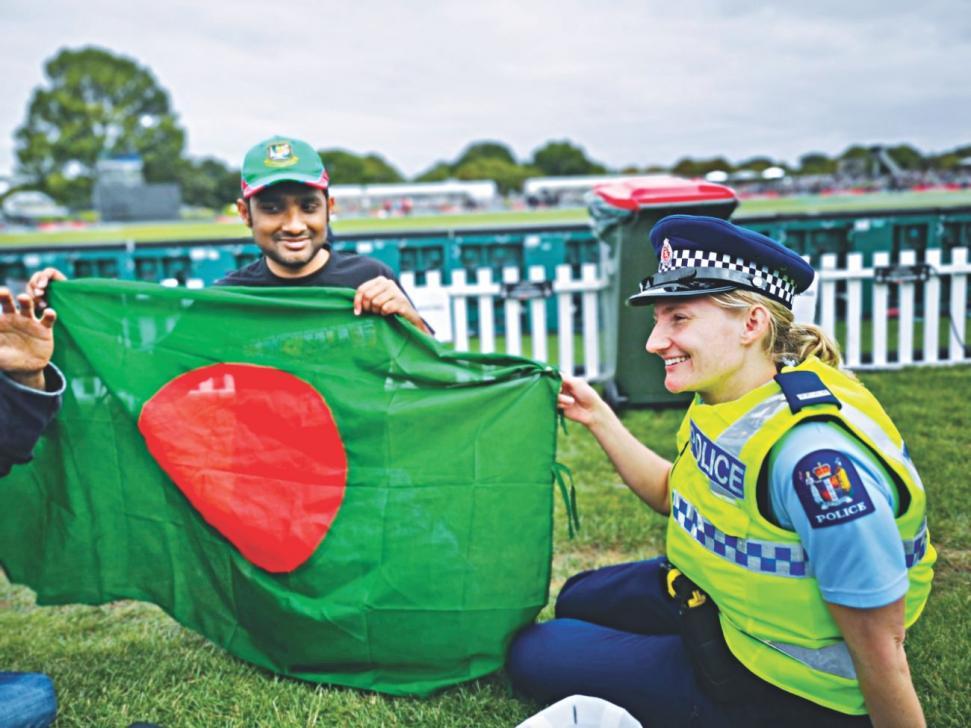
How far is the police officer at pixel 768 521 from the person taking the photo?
177cm

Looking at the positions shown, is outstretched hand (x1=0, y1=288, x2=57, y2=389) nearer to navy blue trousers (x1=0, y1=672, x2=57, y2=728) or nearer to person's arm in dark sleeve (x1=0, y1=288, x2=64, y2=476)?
person's arm in dark sleeve (x1=0, y1=288, x2=64, y2=476)

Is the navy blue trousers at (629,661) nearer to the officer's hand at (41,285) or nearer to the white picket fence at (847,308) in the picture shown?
the officer's hand at (41,285)

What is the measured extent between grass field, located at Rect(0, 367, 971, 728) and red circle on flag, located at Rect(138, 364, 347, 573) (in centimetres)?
50

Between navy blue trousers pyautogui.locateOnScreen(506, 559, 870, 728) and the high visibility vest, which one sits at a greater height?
the high visibility vest

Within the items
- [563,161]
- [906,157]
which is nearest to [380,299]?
[906,157]

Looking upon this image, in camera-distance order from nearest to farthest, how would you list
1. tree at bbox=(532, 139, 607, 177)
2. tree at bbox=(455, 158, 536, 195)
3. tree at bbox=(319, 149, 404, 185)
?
1. tree at bbox=(455, 158, 536, 195)
2. tree at bbox=(319, 149, 404, 185)
3. tree at bbox=(532, 139, 607, 177)

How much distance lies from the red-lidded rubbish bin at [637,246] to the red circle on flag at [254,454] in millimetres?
3681

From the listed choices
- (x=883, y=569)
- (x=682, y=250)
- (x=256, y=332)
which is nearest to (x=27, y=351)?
(x=256, y=332)

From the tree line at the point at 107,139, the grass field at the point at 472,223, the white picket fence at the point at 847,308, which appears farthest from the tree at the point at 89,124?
the white picket fence at the point at 847,308

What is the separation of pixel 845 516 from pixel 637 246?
4630 mm

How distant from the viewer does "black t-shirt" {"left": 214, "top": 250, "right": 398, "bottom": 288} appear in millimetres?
3162

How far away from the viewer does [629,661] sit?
7.95 ft

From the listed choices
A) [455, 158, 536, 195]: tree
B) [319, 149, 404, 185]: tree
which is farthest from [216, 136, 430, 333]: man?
[319, 149, 404, 185]: tree

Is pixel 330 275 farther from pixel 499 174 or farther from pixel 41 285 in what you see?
pixel 499 174
